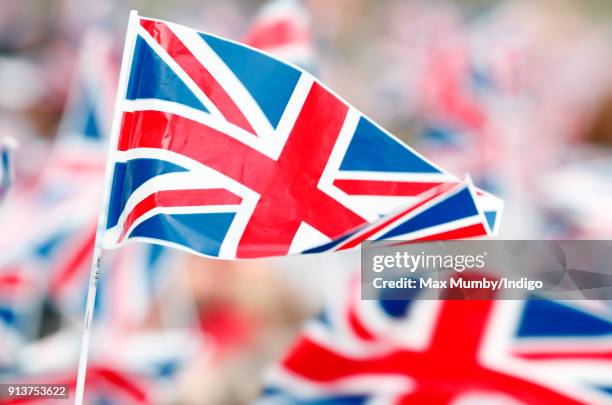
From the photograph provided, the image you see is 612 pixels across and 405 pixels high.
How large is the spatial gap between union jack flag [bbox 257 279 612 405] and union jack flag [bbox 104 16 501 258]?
49 centimetres

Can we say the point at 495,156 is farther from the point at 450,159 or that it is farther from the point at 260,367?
the point at 260,367

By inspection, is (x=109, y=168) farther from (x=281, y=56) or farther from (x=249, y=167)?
(x=281, y=56)

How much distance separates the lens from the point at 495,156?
2.32 metres

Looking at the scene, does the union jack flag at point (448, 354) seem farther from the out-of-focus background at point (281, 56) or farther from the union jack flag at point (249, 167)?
the union jack flag at point (249, 167)

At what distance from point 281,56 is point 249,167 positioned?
60 centimetres

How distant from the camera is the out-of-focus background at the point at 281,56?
91.0 inches

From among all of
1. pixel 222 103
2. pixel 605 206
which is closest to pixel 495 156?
pixel 605 206

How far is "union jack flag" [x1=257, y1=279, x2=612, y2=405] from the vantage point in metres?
2.24

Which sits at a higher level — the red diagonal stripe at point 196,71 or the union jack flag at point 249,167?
the red diagonal stripe at point 196,71

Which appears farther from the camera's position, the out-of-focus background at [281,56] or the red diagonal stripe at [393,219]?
the out-of-focus background at [281,56]

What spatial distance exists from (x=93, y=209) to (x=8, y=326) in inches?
19.6

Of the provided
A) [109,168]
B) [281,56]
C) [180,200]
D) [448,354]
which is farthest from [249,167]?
[448,354]

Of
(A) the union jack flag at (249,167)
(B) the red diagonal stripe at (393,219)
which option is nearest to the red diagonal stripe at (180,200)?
(A) the union jack flag at (249,167)

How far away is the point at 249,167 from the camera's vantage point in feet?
6.24
